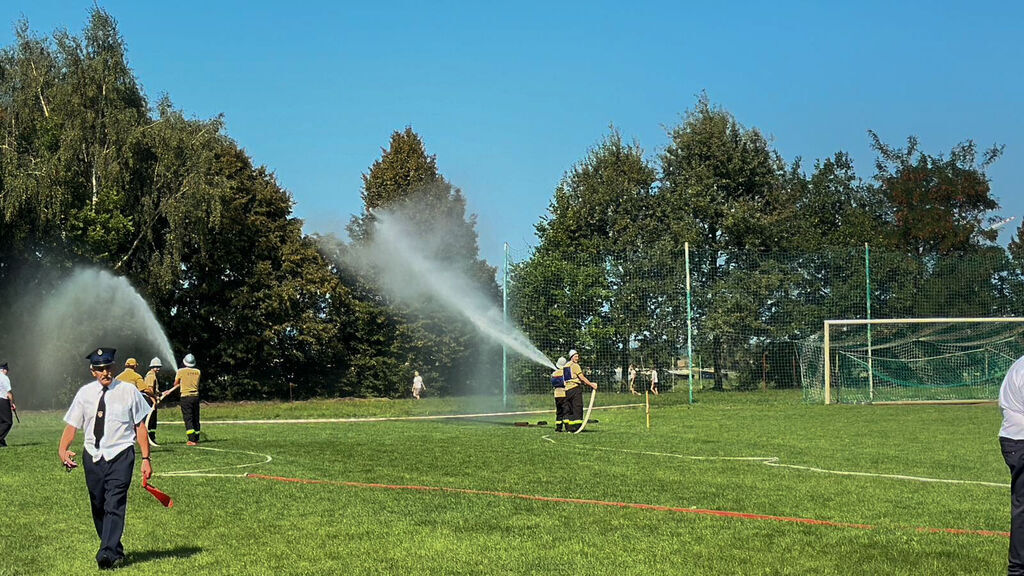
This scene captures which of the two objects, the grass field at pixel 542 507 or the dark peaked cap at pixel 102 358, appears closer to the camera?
the grass field at pixel 542 507

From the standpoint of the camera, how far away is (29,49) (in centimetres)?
4588

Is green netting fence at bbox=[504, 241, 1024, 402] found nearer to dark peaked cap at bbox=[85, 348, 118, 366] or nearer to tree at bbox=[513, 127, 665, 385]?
tree at bbox=[513, 127, 665, 385]

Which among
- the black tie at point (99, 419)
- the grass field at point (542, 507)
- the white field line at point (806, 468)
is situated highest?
the black tie at point (99, 419)

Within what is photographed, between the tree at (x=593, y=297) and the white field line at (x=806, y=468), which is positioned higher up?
the tree at (x=593, y=297)

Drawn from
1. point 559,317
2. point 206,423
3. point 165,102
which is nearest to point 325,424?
point 206,423

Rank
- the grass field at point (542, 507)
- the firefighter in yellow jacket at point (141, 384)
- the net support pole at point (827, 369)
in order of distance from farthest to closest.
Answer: the net support pole at point (827, 369), the firefighter in yellow jacket at point (141, 384), the grass field at point (542, 507)

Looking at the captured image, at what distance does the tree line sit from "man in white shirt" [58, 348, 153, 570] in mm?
29125

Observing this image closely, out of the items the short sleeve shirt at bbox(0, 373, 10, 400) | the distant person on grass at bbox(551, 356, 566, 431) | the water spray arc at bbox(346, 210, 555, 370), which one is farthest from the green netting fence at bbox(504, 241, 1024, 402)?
the short sleeve shirt at bbox(0, 373, 10, 400)

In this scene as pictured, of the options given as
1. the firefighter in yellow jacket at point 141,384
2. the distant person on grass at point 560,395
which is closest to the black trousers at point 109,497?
the firefighter in yellow jacket at point 141,384

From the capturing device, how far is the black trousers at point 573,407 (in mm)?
23844

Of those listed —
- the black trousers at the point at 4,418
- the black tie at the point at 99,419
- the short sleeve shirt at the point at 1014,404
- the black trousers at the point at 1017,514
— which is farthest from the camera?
the black trousers at the point at 4,418

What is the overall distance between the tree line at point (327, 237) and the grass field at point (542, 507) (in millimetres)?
20033

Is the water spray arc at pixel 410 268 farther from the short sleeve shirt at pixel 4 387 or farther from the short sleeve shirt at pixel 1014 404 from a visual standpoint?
the short sleeve shirt at pixel 1014 404

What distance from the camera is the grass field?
938cm
